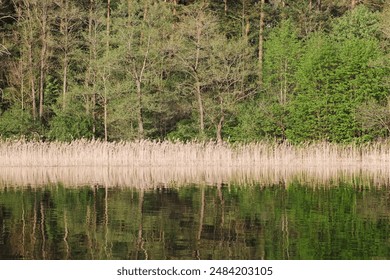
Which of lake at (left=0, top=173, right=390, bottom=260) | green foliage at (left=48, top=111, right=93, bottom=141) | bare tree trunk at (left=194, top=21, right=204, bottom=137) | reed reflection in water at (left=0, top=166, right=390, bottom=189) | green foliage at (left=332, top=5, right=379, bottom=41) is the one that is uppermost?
green foliage at (left=332, top=5, right=379, bottom=41)

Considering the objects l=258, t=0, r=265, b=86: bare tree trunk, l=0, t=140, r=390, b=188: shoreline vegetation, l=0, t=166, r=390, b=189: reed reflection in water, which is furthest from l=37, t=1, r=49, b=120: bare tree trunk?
l=0, t=166, r=390, b=189: reed reflection in water

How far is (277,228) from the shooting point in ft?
48.4

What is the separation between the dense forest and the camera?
39.8m

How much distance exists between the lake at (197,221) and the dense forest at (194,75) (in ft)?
56.4

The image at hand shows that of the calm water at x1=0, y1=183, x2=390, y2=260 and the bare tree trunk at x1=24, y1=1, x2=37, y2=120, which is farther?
the bare tree trunk at x1=24, y1=1, x2=37, y2=120

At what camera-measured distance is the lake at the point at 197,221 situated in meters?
12.7

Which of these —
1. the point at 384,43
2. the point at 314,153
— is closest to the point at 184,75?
the point at 384,43

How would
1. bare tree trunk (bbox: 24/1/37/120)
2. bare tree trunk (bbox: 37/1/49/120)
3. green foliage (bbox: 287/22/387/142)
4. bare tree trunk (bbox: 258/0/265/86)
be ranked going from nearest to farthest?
green foliage (bbox: 287/22/387/142) → bare tree trunk (bbox: 37/1/49/120) → bare tree trunk (bbox: 24/1/37/120) → bare tree trunk (bbox: 258/0/265/86)

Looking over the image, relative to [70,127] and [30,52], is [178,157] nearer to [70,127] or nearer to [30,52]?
[70,127]

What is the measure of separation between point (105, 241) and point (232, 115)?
30701mm

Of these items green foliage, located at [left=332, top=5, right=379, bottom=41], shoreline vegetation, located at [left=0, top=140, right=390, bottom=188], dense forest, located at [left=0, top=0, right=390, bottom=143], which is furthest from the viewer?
green foliage, located at [left=332, top=5, right=379, bottom=41]

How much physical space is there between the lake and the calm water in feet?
0.06

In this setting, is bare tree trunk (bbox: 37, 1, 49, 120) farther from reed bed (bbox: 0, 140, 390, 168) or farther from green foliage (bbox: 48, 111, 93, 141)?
reed bed (bbox: 0, 140, 390, 168)

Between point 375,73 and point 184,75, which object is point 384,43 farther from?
point 184,75
